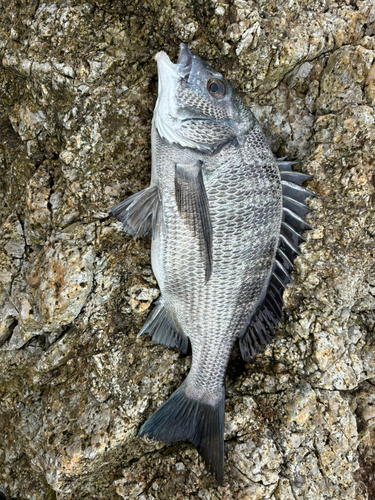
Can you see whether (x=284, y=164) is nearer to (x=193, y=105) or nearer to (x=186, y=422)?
(x=193, y=105)

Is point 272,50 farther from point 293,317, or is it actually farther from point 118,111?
point 293,317

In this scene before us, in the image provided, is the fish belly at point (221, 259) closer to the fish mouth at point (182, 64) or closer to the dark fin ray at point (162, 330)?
the dark fin ray at point (162, 330)

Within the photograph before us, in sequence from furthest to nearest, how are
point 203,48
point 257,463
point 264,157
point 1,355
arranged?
point 1,355 → point 203,48 → point 264,157 → point 257,463

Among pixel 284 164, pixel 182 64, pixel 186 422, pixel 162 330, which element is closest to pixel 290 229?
pixel 284 164

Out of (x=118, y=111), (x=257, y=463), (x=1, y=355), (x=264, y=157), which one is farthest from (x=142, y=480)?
(x=118, y=111)

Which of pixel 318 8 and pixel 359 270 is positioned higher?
pixel 318 8

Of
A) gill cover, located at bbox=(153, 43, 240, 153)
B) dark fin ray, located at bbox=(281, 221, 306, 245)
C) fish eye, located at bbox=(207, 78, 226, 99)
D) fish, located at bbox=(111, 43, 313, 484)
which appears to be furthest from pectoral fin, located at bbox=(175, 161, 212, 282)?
dark fin ray, located at bbox=(281, 221, 306, 245)

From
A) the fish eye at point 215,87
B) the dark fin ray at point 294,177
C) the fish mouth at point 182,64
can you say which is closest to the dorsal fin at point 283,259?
the dark fin ray at point 294,177
